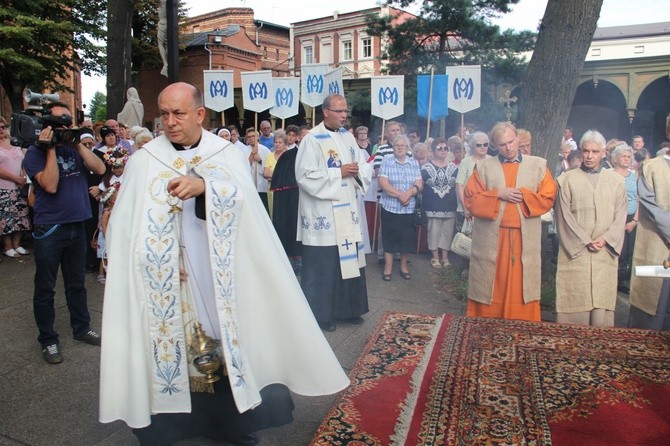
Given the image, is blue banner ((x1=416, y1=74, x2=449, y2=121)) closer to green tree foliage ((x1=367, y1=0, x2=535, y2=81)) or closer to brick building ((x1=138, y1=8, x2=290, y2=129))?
green tree foliage ((x1=367, y1=0, x2=535, y2=81))

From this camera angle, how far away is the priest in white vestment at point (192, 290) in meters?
2.91

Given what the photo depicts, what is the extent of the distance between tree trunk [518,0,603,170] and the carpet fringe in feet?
11.4

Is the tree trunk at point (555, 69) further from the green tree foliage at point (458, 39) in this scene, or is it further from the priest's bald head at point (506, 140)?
the green tree foliage at point (458, 39)

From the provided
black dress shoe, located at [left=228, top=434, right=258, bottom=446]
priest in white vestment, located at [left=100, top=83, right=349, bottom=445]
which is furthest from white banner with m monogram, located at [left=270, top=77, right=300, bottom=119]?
black dress shoe, located at [left=228, top=434, right=258, bottom=446]

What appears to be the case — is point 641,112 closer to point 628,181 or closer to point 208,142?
point 628,181

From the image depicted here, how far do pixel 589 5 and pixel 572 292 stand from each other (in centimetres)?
374

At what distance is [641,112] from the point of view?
77.2ft

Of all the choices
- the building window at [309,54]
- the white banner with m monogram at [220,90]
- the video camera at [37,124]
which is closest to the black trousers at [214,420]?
the video camera at [37,124]

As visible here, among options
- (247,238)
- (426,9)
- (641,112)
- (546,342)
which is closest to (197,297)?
(247,238)

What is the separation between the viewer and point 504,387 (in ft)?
12.4

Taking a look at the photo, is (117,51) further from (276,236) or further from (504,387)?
(504,387)

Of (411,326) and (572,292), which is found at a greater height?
(572,292)

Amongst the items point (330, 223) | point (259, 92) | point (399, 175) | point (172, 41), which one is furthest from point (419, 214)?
point (172, 41)

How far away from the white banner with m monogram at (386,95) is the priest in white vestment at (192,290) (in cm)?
648
